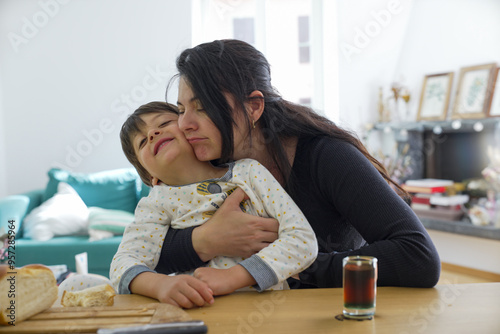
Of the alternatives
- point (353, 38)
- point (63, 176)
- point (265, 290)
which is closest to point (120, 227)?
point (63, 176)

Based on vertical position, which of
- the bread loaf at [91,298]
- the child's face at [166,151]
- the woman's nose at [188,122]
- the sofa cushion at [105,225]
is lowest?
the sofa cushion at [105,225]

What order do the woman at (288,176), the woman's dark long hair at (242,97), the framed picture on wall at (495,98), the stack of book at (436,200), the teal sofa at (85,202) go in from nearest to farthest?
the woman at (288,176) < the woman's dark long hair at (242,97) < the teal sofa at (85,202) < the framed picture on wall at (495,98) < the stack of book at (436,200)

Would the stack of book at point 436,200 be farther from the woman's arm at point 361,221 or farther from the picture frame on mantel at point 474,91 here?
the woman's arm at point 361,221

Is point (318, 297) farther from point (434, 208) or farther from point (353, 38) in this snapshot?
point (353, 38)

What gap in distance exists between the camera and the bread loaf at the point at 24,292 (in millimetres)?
846

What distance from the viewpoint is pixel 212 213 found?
1.31 meters

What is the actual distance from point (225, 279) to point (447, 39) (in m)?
4.46

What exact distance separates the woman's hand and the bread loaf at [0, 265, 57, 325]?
0.38 m

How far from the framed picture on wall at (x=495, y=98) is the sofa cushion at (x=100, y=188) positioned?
3.09m

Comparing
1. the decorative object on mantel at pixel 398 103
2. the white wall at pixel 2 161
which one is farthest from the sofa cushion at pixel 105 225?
the decorative object on mantel at pixel 398 103

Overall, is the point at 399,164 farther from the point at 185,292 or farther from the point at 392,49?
the point at 185,292

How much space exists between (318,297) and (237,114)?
580mm

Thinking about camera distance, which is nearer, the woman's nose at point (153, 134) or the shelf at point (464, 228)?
the woman's nose at point (153, 134)

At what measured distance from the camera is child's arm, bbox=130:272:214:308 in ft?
3.17
